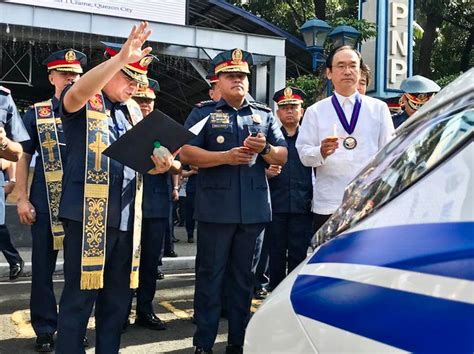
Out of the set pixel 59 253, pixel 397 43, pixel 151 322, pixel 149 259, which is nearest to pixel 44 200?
pixel 149 259

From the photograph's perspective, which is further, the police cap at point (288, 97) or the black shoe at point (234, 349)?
the police cap at point (288, 97)

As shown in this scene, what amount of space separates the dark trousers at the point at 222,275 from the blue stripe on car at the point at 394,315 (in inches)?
81.0

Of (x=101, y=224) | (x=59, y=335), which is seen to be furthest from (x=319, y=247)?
(x=59, y=335)

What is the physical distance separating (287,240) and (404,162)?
3.72 metres

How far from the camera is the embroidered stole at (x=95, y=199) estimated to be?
9.32ft

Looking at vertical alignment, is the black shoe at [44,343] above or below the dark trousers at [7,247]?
below

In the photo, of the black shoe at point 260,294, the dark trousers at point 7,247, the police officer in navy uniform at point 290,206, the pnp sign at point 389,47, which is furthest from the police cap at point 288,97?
the pnp sign at point 389,47

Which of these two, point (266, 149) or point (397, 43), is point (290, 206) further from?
point (397, 43)

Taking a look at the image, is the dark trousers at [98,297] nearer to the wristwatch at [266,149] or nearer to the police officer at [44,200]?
the police officer at [44,200]

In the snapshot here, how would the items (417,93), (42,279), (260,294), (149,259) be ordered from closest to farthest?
(42,279), (149,259), (417,93), (260,294)

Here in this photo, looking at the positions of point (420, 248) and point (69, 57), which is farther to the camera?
point (69, 57)

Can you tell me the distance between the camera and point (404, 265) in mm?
1311

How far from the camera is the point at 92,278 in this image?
2.85m

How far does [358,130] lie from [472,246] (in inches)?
88.3
